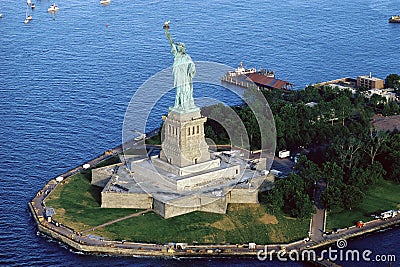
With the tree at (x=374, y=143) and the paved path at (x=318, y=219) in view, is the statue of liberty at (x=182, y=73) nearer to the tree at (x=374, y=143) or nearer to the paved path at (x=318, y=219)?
the paved path at (x=318, y=219)

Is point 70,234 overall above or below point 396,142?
below

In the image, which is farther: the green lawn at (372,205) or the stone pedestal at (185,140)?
the stone pedestal at (185,140)

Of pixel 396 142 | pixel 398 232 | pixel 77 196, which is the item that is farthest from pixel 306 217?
pixel 77 196

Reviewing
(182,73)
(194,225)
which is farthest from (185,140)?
(194,225)

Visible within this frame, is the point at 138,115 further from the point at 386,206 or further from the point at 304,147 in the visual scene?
the point at 386,206

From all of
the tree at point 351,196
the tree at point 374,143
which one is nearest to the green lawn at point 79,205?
the tree at point 351,196

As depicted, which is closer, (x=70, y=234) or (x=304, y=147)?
(x=70, y=234)

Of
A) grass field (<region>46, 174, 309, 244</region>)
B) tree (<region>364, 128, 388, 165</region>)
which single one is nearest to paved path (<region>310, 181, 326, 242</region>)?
grass field (<region>46, 174, 309, 244</region>)

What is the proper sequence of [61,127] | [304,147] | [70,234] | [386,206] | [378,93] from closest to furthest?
[70,234]
[386,206]
[304,147]
[61,127]
[378,93]
